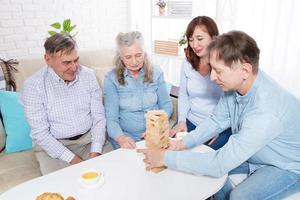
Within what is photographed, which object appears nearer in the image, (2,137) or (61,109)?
(61,109)

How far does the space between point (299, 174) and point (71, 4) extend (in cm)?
282

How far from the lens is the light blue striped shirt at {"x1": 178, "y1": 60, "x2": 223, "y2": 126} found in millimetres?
1931

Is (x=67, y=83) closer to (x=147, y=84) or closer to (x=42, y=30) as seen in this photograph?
(x=147, y=84)

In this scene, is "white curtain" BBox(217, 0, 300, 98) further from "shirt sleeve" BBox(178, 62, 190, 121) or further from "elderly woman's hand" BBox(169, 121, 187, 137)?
"elderly woman's hand" BBox(169, 121, 187, 137)

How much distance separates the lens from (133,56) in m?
1.78

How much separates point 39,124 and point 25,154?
381 mm

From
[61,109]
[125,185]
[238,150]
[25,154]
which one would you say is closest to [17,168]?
[25,154]

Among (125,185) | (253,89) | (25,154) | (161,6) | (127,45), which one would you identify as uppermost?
(161,6)

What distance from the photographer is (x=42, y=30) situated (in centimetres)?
311

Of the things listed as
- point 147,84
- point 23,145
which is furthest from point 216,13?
point 23,145

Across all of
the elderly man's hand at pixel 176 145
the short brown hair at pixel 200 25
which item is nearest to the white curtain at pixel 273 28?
the short brown hair at pixel 200 25

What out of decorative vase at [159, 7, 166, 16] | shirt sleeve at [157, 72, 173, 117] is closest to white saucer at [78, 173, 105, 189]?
shirt sleeve at [157, 72, 173, 117]

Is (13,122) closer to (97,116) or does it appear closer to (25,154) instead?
(25,154)

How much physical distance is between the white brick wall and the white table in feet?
7.07
